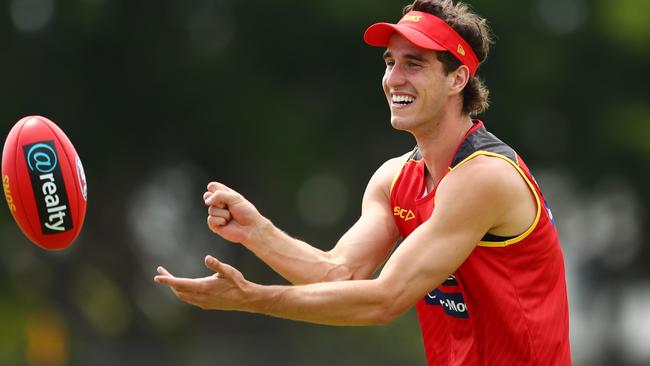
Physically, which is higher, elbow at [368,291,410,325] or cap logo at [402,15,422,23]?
cap logo at [402,15,422,23]

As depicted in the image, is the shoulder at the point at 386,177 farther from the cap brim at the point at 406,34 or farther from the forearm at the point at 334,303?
the forearm at the point at 334,303

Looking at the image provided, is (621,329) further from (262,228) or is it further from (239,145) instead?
(262,228)

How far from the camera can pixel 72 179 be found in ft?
24.2

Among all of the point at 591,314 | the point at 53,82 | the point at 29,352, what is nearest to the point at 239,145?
the point at 53,82

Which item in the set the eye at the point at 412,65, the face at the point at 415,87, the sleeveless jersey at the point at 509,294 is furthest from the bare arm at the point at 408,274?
the eye at the point at 412,65

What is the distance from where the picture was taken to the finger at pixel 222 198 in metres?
7.20

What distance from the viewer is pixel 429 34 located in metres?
7.03

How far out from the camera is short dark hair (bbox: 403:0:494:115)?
23.5 feet

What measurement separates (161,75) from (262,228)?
52.8 feet

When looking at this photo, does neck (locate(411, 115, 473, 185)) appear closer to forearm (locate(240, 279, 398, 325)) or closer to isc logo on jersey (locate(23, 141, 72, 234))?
forearm (locate(240, 279, 398, 325))

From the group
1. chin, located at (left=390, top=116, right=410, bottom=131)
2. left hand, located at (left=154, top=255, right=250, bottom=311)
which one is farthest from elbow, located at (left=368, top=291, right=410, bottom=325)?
chin, located at (left=390, top=116, right=410, bottom=131)

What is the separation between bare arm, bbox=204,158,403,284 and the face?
517 millimetres

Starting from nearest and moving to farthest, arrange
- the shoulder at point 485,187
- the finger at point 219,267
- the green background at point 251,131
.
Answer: the finger at point 219,267, the shoulder at point 485,187, the green background at point 251,131

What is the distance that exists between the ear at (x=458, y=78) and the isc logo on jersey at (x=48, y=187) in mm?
2147
